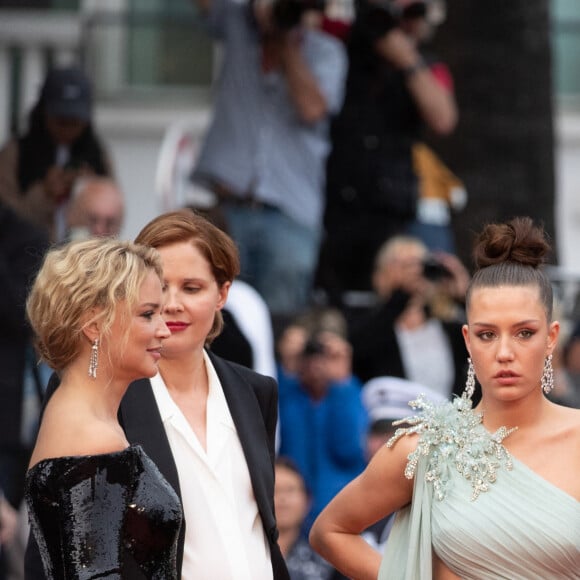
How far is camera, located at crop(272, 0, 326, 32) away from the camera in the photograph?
27.3 feet

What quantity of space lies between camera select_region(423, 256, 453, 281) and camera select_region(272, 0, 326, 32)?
1.32 meters

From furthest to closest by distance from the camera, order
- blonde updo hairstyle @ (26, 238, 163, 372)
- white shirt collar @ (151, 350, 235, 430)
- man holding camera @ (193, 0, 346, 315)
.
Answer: man holding camera @ (193, 0, 346, 315), white shirt collar @ (151, 350, 235, 430), blonde updo hairstyle @ (26, 238, 163, 372)

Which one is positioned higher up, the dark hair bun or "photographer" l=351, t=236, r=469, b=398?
the dark hair bun

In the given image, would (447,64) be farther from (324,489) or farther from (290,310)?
(324,489)

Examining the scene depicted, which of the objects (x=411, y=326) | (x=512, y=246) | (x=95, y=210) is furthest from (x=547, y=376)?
(x=411, y=326)

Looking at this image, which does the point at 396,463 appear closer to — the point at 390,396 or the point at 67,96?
the point at 390,396

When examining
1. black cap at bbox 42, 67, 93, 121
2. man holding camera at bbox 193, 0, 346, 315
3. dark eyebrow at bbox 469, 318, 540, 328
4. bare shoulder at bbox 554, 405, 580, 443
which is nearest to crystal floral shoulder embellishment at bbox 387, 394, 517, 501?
bare shoulder at bbox 554, 405, 580, 443

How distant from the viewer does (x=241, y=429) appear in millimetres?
5125

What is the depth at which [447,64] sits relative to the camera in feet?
33.9

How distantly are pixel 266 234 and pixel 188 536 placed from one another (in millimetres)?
3607

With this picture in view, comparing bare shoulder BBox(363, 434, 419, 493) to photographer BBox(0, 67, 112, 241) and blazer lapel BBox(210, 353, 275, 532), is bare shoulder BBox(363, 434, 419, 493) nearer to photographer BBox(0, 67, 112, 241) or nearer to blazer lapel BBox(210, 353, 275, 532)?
blazer lapel BBox(210, 353, 275, 532)

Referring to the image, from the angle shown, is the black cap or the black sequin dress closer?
the black sequin dress

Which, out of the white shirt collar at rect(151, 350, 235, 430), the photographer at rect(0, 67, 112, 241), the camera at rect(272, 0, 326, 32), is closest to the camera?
the white shirt collar at rect(151, 350, 235, 430)

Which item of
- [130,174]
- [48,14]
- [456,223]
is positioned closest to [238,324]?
[456,223]
